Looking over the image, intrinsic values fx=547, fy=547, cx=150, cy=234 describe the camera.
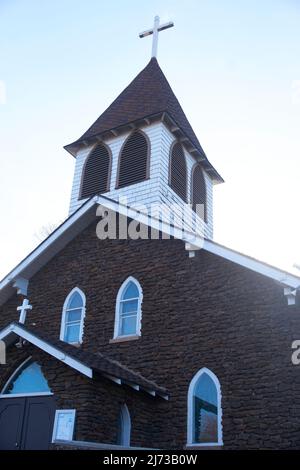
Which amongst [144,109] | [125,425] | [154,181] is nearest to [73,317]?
[125,425]

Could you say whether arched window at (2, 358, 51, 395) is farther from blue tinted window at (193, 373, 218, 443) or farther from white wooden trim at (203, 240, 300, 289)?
white wooden trim at (203, 240, 300, 289)

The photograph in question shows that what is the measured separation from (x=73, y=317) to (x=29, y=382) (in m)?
3.13

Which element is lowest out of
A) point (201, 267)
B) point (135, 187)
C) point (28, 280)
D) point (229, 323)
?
point (229, 323)

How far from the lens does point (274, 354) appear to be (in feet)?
37.3

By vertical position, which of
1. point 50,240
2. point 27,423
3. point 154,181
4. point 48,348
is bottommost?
point 27,423

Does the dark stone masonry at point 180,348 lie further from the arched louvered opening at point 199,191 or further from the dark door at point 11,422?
the arched louvered opening at point 199,191

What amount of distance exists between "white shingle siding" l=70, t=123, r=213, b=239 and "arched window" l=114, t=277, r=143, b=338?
3120mm

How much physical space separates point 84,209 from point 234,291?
5.21m

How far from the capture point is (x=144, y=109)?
778 inches

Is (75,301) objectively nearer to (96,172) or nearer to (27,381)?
(27,381)

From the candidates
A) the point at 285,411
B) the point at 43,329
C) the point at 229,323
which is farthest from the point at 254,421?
the point at 43,329

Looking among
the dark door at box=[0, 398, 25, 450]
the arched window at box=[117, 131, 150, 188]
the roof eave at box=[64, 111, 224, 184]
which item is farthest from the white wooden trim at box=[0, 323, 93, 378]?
the roof eave at box=[64, 111, 224, 184]

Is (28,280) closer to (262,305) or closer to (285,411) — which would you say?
(262,305)
